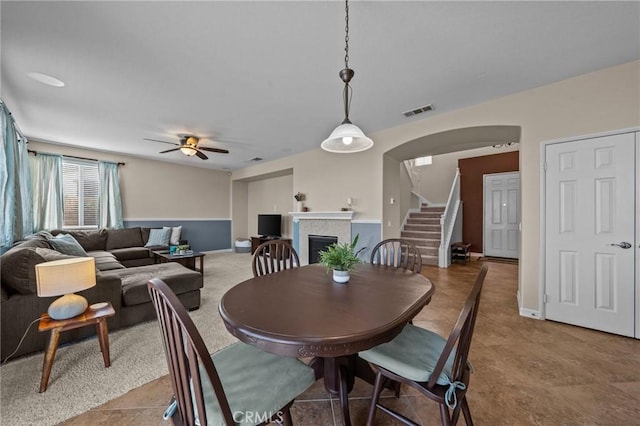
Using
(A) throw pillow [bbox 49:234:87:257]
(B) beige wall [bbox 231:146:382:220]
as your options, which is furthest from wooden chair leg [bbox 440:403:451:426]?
(A) throw pillow [bbox 49:234:87:257]

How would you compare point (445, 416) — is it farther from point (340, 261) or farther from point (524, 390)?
point (524, 390)

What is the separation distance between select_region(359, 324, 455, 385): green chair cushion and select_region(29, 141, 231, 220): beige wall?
6844mm

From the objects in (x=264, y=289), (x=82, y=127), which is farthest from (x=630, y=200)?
(x=82, y=127)

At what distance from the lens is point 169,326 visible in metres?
0.84

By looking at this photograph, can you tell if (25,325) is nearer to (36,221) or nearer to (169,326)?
(169,326)

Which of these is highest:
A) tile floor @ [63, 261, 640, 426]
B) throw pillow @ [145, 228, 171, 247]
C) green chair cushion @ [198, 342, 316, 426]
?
throw pillow @ [145, 228, 171, 247]

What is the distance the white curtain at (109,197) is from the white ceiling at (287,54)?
2067 mm

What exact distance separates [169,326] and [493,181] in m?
7.81

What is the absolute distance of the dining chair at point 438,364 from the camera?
1.01 meters

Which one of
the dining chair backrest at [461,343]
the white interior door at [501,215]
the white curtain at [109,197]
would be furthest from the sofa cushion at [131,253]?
the white interior door at [501,215]

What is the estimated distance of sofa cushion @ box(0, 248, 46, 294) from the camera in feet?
6.13

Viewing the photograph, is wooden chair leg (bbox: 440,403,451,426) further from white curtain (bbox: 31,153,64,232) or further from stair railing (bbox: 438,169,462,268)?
white curtain (bbox: 31,153,64,232)

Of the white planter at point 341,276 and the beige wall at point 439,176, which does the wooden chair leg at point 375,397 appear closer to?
the white planter at point 341,276

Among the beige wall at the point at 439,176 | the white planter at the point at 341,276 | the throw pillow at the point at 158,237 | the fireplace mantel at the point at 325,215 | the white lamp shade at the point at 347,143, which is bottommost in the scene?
the throw pillow at the point at 158,237
